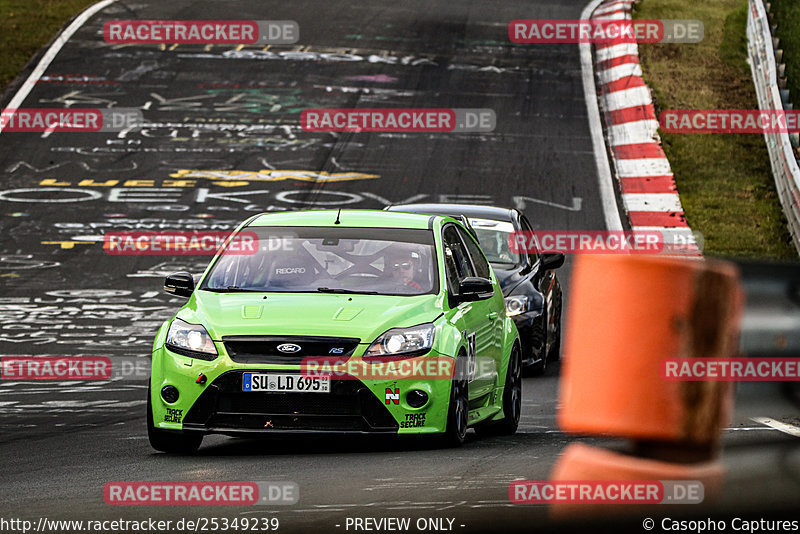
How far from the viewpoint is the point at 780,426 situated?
6.89 feet

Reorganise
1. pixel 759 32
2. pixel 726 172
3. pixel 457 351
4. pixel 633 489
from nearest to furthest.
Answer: pixel 633 489 → pixel 457 351 → pixel 726 172 → pixel 759 32

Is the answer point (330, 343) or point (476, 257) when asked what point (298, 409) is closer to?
point (330, 343)

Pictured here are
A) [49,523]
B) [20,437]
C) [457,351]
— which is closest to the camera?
[49,523]

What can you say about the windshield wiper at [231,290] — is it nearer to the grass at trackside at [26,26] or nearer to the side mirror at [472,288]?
the side mirror at [472,288]

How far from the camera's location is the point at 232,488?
6363 millimetres

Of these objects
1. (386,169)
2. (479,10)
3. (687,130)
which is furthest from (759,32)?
(479,10)

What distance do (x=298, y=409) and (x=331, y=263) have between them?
5.02 ft

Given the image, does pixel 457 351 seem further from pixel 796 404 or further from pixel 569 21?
pixel 569 21

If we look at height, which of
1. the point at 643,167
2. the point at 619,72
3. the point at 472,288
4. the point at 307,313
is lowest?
the point at 307,313

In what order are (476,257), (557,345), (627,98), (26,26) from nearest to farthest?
(476,257) → (557,345) → (627,98) → (26,26)

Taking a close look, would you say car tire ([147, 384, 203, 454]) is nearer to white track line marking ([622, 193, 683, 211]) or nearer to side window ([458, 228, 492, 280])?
side window ([458, 228, 492, 280])

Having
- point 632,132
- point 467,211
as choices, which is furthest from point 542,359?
point 632,132

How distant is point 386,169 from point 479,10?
47.7ft

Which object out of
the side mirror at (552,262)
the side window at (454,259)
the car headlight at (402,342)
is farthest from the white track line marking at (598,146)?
the car headlight at (402,342)
